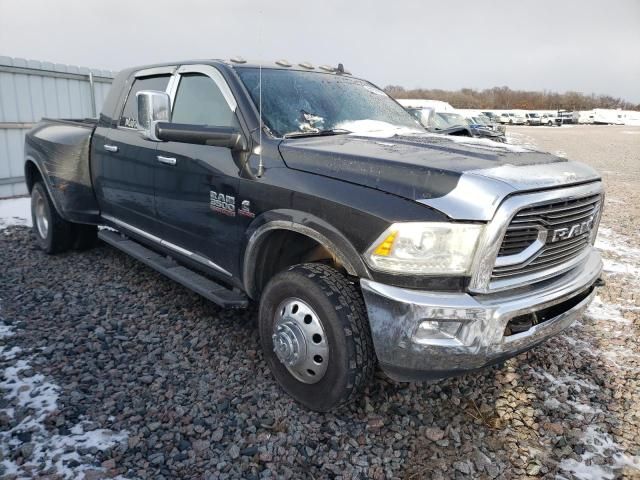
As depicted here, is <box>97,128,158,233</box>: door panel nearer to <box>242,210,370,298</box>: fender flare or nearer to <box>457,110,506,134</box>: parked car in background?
<box>242,210,370,298</box>: fender flare

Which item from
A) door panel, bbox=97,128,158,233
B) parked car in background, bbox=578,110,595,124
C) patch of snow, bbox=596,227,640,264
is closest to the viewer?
door panel, bbox=97,128,158,233

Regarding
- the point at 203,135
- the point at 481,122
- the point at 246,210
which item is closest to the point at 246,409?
the point at 246,210

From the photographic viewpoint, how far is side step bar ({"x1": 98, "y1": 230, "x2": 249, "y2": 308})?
3146mm

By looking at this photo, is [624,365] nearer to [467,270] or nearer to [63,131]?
[467,270]

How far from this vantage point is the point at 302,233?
8.58 feet

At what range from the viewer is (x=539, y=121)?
50562mm

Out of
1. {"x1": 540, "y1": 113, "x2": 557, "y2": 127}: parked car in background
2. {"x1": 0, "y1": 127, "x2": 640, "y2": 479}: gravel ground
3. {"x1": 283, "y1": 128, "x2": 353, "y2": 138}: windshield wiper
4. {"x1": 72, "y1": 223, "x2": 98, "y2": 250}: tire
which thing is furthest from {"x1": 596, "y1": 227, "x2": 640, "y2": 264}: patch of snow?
{"x1": 540, "y1": 113, "x2": 557, "y2": 127}: parked car in background

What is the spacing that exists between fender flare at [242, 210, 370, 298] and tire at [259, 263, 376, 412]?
0.56 ft

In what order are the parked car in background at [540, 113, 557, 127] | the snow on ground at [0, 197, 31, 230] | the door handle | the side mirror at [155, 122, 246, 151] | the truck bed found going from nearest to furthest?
the side mirror at [155, 122, 246, 151] → the door handle → the truck bed → the snow on ground at [0, 197, 31, 230] → the parked car in background at [540, 113, 557, 127]

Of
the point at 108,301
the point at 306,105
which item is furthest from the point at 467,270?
the point at 108,301

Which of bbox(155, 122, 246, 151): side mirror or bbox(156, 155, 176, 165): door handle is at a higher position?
bbox(155, 122, 246, 151): side mirror

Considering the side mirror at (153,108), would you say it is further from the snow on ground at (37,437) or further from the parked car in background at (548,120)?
the parked car in background at (548,120)

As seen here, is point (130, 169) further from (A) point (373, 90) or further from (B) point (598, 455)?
(B) point (598, 455)

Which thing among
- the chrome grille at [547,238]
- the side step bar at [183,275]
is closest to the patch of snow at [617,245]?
the chrome grille at [547,238]
